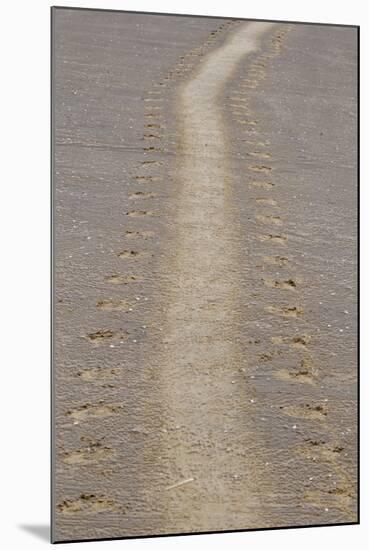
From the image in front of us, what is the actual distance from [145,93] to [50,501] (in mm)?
1324

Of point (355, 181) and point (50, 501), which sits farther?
point (355, 181)

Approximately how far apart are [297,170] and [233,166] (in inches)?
9.1

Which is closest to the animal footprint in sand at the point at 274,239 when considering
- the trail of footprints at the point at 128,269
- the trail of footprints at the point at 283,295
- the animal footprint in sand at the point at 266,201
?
the trail of footprints at the point at 283,295

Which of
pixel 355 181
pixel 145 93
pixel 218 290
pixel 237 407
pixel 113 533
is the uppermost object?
pixel 145 93

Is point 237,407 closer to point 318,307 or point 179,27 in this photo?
point 318,307

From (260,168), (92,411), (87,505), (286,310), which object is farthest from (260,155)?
(87,505)

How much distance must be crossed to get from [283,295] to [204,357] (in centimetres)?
34

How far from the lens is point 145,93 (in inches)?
136

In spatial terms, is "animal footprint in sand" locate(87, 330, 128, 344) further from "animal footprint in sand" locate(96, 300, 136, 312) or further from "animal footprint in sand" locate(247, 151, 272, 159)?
"animal footprint in sand" locate(247, 151, 272, 159)

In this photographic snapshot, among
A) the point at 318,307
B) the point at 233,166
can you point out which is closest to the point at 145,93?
the point at 233,166

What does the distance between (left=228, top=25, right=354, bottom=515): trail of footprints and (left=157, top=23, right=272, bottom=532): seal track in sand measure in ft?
0.30

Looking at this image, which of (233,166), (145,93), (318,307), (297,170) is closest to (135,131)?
(145,93)

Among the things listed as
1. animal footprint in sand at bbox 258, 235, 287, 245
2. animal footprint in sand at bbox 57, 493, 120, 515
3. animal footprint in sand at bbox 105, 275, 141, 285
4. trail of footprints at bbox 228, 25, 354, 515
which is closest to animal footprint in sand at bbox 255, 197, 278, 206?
trail of footprints at bbox 228, 25, 354, 515

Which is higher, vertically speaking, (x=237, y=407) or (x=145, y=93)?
(x=145, y=93)
